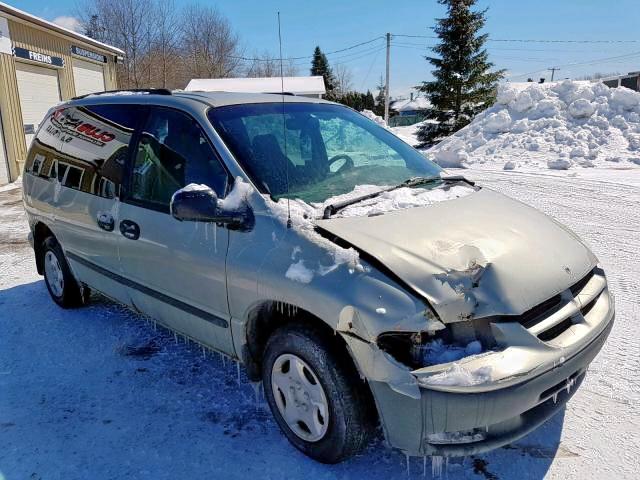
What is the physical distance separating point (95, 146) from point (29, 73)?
1376cm

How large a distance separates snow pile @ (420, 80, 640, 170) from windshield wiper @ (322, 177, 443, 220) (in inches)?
367

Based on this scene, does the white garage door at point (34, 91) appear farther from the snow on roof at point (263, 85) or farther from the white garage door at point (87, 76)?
the snow on roof at point (263, 85)

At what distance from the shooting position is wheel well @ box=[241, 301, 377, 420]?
2.29 m

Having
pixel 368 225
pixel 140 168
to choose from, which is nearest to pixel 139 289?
pixel 140 168

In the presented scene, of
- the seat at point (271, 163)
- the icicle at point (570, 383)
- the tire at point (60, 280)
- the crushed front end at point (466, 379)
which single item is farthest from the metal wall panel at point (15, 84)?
the icicle at point (570, 383)

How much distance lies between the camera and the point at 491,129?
14961mm

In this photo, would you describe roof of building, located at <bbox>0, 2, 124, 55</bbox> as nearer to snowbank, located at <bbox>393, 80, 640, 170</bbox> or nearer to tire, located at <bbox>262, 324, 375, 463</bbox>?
snowbank, located at <bbox>393, 80, 640, 170</bbox>

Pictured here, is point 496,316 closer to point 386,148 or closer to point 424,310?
point 424,310

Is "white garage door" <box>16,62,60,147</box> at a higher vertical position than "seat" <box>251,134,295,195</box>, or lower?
higher

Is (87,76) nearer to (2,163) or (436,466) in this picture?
(2,163)

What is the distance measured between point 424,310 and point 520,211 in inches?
49.9

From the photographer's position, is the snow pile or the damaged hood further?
the snow pile

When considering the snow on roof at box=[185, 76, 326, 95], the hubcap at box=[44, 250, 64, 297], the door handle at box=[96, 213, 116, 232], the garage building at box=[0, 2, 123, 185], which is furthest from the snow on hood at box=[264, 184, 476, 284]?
the snow on roof at box=[185, 76, 326, 95]

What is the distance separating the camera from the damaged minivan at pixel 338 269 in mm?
2072
